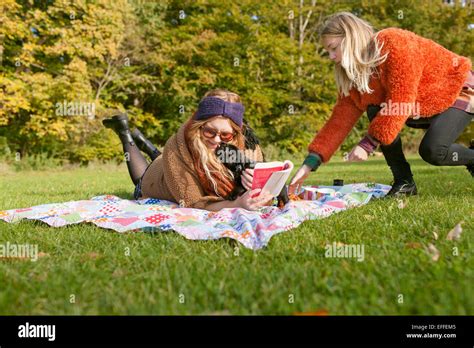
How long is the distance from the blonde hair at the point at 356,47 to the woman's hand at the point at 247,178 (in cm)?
108

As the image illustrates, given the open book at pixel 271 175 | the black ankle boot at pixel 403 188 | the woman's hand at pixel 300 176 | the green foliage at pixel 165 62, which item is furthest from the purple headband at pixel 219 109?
the green foliage at pixel 165 62

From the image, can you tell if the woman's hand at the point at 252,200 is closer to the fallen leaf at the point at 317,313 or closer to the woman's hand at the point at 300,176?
the woman's hand at the point at 300,176

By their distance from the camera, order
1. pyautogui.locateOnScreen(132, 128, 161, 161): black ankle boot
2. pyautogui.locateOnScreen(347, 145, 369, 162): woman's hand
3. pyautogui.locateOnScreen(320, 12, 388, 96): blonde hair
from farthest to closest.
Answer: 1. pyautogui.locateOnScreen(132, 128, 161, 161): black ankle boot
2. pyautogui.locateOnScreen(320, 12, 388, 96): blonde hair
3. pyautogui.locateOnScreen(347, 145, 369, 162): woman's hand

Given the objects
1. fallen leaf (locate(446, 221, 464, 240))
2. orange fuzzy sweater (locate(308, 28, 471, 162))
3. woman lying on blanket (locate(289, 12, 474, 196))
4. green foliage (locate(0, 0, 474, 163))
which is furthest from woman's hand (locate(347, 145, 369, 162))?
green foliage (locate(0, 0, 474, 163))

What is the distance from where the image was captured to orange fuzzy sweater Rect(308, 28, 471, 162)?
130 inches

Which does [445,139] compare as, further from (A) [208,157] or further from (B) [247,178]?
(A) [208,157]

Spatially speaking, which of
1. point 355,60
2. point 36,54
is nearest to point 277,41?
point 36,54

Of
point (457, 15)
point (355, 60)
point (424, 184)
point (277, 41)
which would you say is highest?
point (457, 15)

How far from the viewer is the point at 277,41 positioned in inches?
671

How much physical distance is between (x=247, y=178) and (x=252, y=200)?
0.55 ft

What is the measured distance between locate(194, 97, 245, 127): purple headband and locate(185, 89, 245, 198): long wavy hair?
4 cm

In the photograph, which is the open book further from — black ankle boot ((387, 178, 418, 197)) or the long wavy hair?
black ankle boot ((387, 178, 418, 197))
